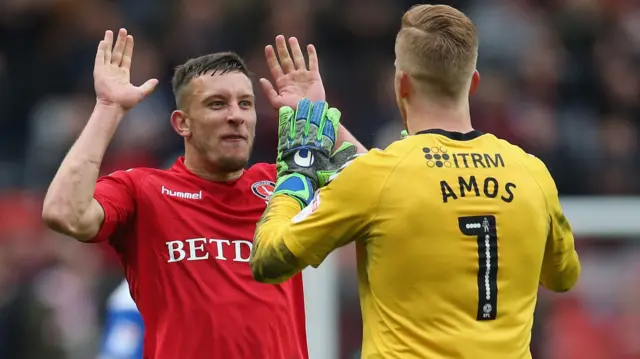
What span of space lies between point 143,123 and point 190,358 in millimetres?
5674

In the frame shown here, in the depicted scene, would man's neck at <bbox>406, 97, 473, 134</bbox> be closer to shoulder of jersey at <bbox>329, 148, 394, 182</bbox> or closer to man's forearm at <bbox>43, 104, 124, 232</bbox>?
shoulder of jersey at <bbox>329, 148, 394, 182</bbox>

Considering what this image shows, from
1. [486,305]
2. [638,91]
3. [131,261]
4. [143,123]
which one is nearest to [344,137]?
[131,261]

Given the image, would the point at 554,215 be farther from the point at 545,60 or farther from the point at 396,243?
the point at 545,60

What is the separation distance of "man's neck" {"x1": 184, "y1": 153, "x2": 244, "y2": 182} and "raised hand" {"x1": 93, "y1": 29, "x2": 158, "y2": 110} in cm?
47

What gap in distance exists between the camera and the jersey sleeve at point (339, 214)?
152 inches

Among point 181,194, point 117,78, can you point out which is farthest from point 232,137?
point 117,78

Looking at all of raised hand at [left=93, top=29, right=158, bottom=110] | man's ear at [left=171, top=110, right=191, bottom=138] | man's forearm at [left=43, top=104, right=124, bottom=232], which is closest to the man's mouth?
man's ear at [left=171, top=110, right=191, bottom=138]

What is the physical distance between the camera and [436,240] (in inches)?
151

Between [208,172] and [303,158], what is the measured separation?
937mm

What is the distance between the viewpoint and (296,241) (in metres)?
3.91

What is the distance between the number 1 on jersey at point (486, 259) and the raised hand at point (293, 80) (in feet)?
3.79

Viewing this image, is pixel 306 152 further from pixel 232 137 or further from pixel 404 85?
pixel 232 137

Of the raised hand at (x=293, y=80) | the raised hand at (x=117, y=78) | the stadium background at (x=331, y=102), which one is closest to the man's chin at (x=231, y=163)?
the raised hand at (x=293, y=80)

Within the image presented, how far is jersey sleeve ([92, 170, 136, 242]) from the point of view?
184 inches
